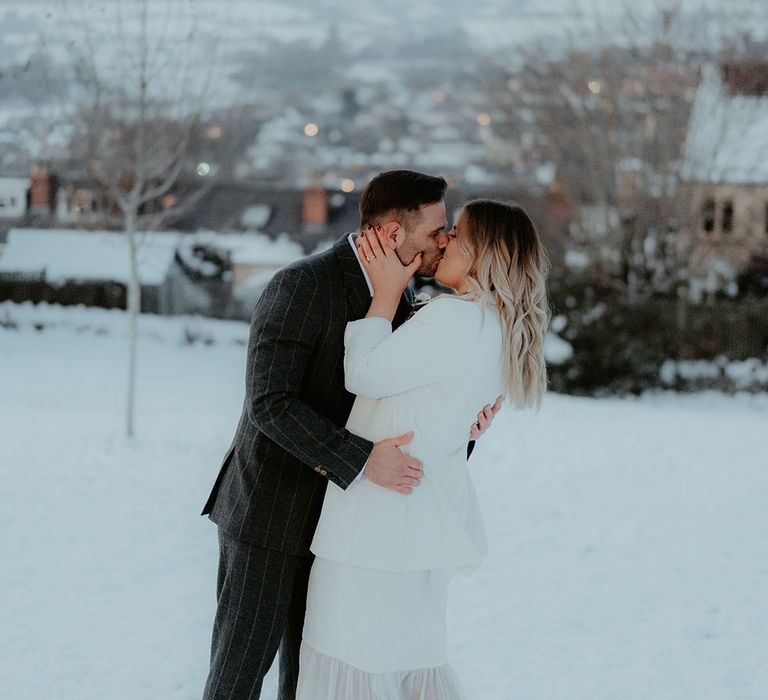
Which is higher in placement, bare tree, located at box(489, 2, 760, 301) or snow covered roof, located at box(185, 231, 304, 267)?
bare tree, located at box(489, 2, 760, 301)

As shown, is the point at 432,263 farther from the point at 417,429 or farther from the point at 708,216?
the point at 708,216

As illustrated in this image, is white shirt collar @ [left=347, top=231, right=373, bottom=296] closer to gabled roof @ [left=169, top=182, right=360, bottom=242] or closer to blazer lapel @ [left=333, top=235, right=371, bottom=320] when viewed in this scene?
blazer lapel @ [left=333, top=235, right=371, bottom=320]

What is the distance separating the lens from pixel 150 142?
10.1m

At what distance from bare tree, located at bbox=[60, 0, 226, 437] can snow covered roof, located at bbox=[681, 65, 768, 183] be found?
8164 millimetres

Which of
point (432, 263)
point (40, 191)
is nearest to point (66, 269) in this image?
point (40, 191)

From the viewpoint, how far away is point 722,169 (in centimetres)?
1595

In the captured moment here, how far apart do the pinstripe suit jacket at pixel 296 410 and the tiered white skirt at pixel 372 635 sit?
14cm

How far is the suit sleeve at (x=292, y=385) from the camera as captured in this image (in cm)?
205

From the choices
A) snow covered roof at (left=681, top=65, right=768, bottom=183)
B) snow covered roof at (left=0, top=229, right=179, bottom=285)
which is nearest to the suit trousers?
snow covered roof at (left=0, top=229, right=179, bottom=285)

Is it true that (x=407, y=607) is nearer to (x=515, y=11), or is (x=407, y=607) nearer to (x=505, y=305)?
(x=505, y=305)

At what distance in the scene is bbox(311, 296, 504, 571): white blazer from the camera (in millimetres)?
2002

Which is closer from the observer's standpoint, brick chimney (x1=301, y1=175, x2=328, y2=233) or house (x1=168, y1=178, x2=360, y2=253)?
house (x1=168, y1=178, x2=360, y2=253)

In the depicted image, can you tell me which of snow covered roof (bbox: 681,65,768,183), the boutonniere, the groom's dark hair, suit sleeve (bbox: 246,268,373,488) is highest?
snow covered roof (bbox: 681,65,768,183)

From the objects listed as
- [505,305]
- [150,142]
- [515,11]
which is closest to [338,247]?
[505,305]
